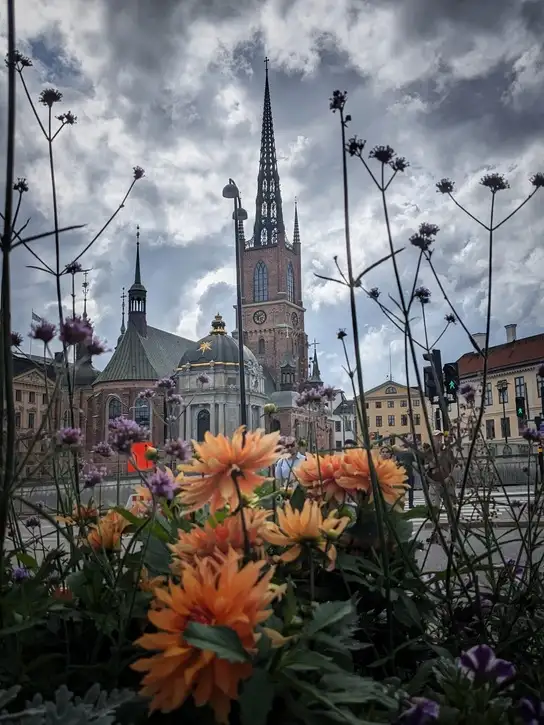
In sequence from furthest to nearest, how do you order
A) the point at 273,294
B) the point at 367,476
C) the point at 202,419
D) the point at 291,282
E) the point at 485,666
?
the point at 291,282, the point at 273,294, the point at 202,419, the point at 367,476, the point at 485,666

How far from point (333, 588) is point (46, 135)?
161cm

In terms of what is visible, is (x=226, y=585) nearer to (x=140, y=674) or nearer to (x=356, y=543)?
(x=140, y=674)

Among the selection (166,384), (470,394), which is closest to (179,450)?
(470,394)

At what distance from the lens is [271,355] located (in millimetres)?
72562

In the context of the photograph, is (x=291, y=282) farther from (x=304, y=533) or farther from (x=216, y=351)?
(x=304, y=533)

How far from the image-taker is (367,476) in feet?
5.21

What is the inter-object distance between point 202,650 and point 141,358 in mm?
57543

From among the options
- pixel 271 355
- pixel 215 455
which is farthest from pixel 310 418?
pixel 271 355

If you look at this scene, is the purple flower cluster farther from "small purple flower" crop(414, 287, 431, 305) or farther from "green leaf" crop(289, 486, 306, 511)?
"small purple flower" crop(414, 287, 431, 305)

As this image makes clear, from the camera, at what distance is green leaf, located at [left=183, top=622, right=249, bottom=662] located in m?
0.82

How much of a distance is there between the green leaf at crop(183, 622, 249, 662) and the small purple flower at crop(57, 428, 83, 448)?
0.64 meters

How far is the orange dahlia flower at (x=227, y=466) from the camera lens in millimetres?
1196

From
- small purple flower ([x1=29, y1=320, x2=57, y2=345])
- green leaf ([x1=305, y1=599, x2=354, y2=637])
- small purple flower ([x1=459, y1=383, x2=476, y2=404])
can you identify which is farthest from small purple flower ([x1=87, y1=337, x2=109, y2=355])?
small purple flower ([x1=459, y1=383, x2=476, y2=404])


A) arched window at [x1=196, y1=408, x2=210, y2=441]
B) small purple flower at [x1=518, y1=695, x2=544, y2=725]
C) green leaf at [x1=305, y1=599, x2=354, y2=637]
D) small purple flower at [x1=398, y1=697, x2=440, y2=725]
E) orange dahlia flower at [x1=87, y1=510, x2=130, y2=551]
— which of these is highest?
arched window at [x1=196, y1=408, x2=210, y2=441]
